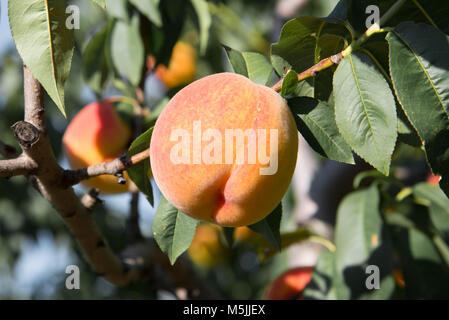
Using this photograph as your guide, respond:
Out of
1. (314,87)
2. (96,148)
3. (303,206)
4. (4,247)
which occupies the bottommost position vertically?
(4,247)

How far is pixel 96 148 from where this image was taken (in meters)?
1.32

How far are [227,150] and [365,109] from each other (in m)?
0.21

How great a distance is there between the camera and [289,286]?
1365mm

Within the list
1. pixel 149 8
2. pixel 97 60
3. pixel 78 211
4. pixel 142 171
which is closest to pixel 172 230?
pixel 142 171

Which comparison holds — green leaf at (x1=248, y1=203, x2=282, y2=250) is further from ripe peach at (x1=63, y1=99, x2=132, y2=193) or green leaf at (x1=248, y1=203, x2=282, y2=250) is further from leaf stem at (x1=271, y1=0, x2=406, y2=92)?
ripe peach at (x1=63, y1=99, x2=132, y2=193)

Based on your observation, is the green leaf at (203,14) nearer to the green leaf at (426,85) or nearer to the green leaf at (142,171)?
the green leaf at (142,171)

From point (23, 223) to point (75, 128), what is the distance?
128cm

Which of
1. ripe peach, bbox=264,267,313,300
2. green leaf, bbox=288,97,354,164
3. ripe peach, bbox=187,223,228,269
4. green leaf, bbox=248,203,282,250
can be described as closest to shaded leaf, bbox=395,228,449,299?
ripe peach, bbox=264,267,313,300

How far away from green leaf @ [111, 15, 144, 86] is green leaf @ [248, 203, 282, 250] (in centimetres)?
67

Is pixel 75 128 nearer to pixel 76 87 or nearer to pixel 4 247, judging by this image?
pixel 76 87

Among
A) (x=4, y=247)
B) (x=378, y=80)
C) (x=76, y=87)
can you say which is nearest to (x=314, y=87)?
(x=378, y=80)

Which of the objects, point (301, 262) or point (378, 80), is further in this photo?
point (301, 262)

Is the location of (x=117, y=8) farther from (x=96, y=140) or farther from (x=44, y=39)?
(x=44, y=39)
